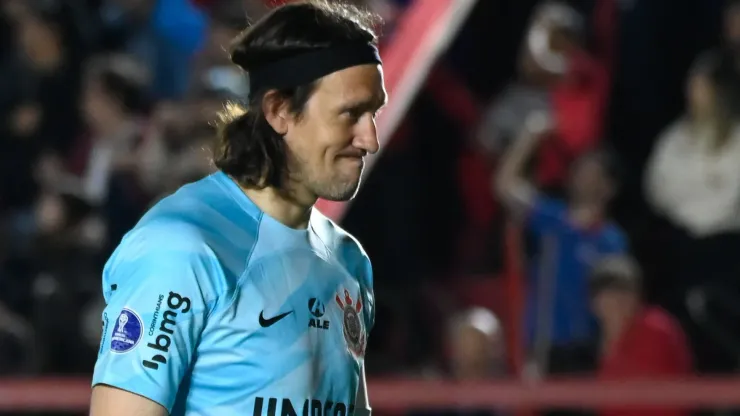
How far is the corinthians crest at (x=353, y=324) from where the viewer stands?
107 inches

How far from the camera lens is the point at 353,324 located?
9.00 ft

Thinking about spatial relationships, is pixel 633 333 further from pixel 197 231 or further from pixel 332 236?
pixel 197 231

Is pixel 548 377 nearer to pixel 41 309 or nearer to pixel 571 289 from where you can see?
pixel 571 289

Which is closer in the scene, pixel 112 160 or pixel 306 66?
pixel 306 66

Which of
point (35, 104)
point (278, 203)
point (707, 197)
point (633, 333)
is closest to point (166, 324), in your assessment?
point (278, 203)

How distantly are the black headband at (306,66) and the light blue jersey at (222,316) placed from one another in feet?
0.72

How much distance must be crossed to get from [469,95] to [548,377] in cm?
191

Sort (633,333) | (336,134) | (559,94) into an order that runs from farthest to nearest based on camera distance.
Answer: (559,94) → (633,333) → (336,134)

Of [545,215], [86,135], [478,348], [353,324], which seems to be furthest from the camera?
[86,135]

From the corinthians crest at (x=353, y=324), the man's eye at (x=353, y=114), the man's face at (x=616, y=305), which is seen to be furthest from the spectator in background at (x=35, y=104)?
the man's eye at (x=353, y=114)

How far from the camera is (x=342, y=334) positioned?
8.80 ft

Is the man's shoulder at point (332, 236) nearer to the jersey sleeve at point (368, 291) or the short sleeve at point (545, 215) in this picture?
the jersey sleeve at point (368, 291)

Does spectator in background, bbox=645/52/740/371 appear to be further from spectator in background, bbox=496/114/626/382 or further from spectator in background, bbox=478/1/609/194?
spectator in background, bbox=478/1/609/194

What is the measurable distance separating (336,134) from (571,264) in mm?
3408
